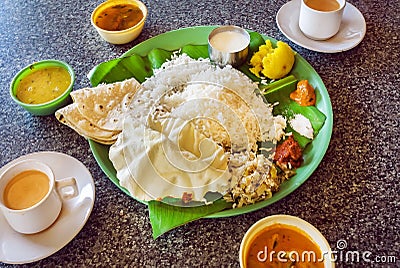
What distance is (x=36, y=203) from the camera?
927 mm

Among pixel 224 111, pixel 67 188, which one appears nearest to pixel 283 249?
pixel 224 111

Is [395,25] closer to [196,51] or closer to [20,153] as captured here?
[196,51]

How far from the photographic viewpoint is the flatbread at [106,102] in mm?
1132

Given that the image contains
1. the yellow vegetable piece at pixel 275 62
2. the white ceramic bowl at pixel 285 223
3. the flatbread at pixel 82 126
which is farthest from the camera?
the yellow vegetable piece at pixel 275 62

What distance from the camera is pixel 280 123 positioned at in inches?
44.7

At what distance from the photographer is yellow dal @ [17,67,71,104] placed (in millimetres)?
1226

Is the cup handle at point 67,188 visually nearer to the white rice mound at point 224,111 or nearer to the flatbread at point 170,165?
the flatbread at point 170,165

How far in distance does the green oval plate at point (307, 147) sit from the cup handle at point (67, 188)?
0.08m

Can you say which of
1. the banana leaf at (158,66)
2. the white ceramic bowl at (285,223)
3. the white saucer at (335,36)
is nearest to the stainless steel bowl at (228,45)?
the banana leaf at (158,66)

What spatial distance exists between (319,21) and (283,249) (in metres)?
0.70

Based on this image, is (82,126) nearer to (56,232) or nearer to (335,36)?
(56,232)

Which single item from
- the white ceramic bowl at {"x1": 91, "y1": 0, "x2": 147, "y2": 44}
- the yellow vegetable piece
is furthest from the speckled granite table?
the yellow vegetable piece

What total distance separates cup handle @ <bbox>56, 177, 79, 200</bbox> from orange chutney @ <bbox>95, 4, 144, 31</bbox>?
58cm

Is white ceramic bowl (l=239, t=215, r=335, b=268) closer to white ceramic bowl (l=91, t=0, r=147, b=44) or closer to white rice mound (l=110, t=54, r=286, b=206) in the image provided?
white rice mound (l=110, t=54, r=286, b=206)
